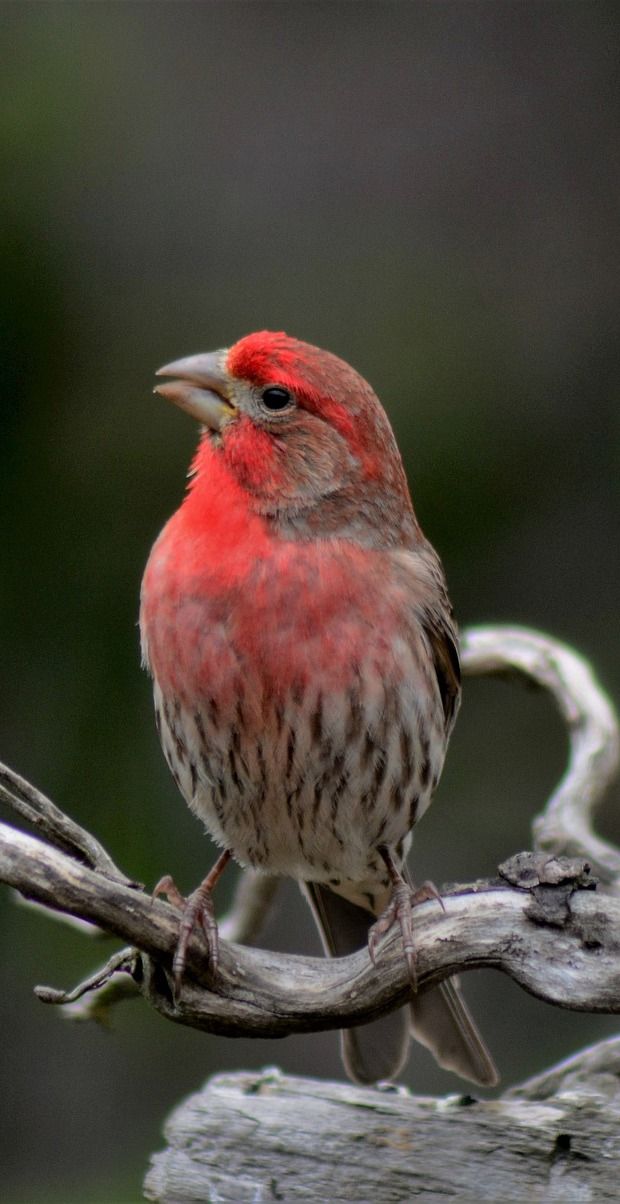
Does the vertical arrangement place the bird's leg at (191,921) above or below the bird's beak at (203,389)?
below

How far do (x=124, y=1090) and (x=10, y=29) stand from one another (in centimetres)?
398

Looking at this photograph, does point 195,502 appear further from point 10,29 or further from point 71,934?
point 10,29

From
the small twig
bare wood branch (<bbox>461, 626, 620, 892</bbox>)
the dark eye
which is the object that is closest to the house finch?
the dark eye

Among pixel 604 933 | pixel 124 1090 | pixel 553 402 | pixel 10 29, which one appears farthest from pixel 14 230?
pixel 604 933

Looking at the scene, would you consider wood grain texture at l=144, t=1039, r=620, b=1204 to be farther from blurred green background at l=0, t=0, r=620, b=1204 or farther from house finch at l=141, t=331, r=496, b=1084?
blurred green background at l=0, t=0, r=620, b=1204

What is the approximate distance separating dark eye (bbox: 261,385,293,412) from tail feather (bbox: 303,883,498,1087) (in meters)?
1.49

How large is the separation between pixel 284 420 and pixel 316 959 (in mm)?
1330

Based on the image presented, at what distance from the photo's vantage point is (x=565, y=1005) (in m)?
3.51

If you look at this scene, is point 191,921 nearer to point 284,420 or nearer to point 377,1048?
point 377,1048

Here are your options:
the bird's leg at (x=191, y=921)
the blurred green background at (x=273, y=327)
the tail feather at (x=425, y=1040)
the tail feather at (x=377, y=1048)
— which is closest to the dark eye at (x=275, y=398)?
the bird's leg at (x=191, y=921)

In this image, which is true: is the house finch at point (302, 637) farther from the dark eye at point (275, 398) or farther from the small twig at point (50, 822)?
the small twig at point (50, 822)

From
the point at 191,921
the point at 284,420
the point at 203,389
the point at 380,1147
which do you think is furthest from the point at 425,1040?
the point at 203,389

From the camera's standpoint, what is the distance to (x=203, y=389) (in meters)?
4.29

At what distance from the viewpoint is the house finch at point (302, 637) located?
403 centimetres
